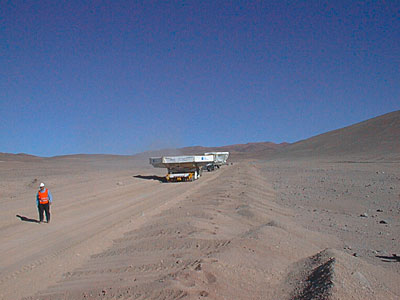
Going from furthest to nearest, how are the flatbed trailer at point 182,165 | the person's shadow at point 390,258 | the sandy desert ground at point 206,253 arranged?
1. the flatbed trailer at point 182,165
2. the person's shadow at point 390,258
3. the sandy desert ground at point 206,253

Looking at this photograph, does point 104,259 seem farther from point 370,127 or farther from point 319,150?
point 370,127

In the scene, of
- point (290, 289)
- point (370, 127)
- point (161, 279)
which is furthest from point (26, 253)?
point (370, 127)

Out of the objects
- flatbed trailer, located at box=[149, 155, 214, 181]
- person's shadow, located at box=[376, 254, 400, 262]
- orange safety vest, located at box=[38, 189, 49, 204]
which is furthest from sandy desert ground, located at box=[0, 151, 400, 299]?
flatbed trailer, located at box=[149, 155, 214, 181]

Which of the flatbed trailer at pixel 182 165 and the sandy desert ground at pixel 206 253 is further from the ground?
the flatbed trailer at pixel 182 165

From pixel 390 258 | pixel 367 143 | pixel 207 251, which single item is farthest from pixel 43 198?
pixel 367 143

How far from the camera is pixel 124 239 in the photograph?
8789mm

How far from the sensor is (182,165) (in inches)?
1085

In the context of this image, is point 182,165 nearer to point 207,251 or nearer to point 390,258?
point 207,251

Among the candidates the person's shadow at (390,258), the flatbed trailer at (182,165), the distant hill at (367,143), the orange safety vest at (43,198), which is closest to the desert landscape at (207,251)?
the person's shadow at (390,258)

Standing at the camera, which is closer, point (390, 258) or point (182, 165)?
point (390, 258)

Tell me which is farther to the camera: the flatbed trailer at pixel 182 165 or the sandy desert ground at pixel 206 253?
the flatbed trailer at pixel 182 165

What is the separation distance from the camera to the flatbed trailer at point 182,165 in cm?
2645

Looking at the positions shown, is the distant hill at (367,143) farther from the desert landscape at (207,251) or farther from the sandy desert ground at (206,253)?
the sandy desert ground at (206,253)

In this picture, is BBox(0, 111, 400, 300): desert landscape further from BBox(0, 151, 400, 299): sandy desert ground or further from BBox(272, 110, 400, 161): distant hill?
BBox(272, 110, 400, 161): distant hill
